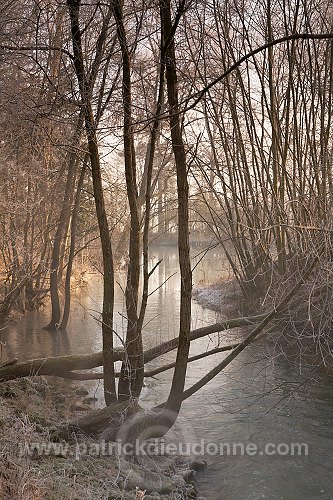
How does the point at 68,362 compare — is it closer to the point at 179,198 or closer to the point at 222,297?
the point at 179,198

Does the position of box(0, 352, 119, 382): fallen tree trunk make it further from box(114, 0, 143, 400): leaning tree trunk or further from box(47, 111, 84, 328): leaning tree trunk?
box(47, 111, 84, 328): leaning tree trunk

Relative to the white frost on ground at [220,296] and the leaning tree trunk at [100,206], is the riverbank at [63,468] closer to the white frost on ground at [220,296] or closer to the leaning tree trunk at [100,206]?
the leaning tree trunk at [100,206]

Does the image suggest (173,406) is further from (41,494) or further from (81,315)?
(81,315)

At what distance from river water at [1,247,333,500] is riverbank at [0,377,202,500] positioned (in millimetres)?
443

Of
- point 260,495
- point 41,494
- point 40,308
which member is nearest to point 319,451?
point 260,495

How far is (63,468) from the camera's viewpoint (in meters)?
4.49

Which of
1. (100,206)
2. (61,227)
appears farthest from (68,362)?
(61,227)

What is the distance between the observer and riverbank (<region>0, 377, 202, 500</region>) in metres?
3.86

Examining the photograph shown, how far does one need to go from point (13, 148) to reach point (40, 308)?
21.5 feet

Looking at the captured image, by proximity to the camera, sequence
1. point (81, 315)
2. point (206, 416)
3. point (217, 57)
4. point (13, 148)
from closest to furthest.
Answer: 1. point (206, 416)
2. point (13, 148)
3. point (217, 57)
4. point (81, 315)

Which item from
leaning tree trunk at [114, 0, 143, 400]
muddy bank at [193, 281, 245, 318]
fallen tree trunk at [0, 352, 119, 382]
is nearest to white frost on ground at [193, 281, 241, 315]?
muddy bank at [193, 281, 245, 318]

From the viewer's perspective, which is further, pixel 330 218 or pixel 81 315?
pixel 81 315

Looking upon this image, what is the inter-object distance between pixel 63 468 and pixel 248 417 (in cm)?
316

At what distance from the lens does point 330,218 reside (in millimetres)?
5277
